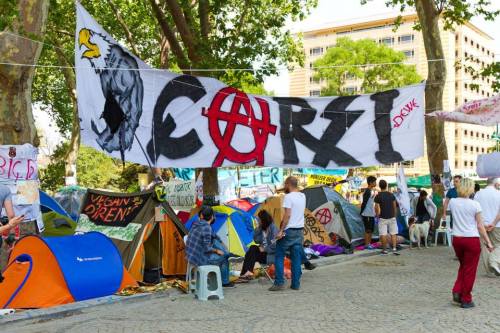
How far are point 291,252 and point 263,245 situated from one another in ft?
3.44

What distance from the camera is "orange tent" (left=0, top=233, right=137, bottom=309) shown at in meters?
8.00

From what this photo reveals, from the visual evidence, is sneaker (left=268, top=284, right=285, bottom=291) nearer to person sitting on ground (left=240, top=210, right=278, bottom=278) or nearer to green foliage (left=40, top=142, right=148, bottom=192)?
person sitting on ground (left=240, top=210, right=278, bottom=278)

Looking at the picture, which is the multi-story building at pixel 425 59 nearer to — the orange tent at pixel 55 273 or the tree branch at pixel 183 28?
the tree branch at pixel 183 28

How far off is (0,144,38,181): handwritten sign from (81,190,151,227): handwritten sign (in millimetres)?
1926

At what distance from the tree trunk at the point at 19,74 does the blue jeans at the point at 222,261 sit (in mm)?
3337

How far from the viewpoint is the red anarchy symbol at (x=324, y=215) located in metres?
14.8

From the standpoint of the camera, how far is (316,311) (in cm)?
751

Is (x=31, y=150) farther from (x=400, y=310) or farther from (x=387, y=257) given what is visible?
(x=387, y=257)

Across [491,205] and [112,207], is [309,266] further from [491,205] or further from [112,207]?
[112,207]

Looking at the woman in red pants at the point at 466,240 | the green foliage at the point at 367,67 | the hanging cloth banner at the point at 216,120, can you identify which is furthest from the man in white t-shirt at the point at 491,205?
the green foliage at the point at 367,67

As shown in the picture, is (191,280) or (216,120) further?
(216,120)

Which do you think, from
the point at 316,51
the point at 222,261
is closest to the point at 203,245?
the point at 222,261

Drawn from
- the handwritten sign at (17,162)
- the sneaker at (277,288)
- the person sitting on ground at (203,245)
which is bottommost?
the sneaker at (277,288)

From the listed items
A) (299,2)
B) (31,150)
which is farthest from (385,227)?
(299,2)
